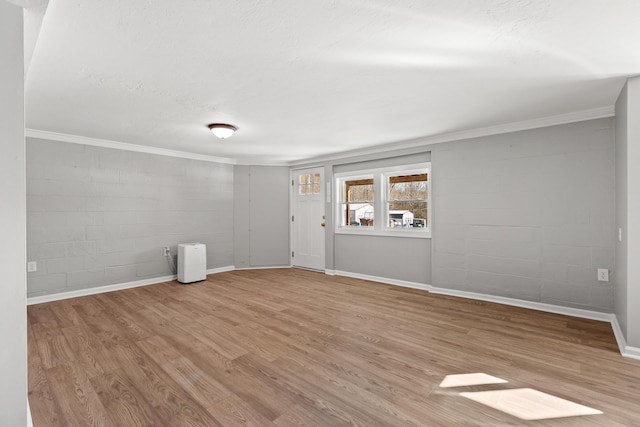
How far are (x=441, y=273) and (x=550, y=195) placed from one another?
5.66ft

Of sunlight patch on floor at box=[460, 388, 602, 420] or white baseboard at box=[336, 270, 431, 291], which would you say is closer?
sunlight patch on floor at box=[460, 388, 602, 420]

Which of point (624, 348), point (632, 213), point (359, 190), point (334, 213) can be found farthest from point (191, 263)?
point (632, 213)

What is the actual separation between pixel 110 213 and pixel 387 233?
15.0 feet

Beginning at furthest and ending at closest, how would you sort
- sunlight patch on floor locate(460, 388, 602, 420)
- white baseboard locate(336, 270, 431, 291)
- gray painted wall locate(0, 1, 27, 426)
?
white baseboard locate(336, 270, 431, 291) → sunlight patch on floor locate(460, 388, 602, 420) → gray painted wall locate(0, 1, 27, 426)

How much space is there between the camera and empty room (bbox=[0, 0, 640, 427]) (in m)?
1.73

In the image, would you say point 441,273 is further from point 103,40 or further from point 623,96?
point 103,40

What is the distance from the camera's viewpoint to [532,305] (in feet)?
12.1

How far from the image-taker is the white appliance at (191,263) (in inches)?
200

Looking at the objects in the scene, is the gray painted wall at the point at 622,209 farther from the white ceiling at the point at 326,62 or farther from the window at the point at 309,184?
the window at the point at 309,184

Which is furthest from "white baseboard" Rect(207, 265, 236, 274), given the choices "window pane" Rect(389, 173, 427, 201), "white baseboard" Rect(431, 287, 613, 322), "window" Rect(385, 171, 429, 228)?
"white baseboard" Rect(431, 287, 613, 322)

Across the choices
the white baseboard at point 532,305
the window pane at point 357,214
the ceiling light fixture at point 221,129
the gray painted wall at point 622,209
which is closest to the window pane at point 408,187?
the window pane at point 357,214

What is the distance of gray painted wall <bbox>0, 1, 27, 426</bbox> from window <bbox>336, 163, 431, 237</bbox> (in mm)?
4534

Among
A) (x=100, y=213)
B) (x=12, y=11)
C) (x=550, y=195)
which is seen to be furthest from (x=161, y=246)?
(x=550, y=195)

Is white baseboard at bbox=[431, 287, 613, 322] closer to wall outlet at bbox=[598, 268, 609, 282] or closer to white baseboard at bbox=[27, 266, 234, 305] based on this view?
wall outlet at bbox=[598, 268, 609, 282]
